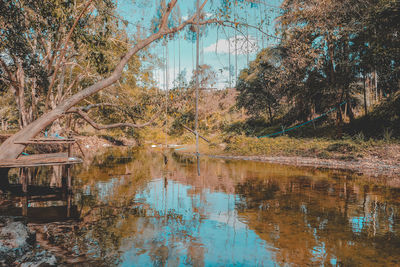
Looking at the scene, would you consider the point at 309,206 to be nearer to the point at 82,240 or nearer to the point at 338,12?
the point at 82,240

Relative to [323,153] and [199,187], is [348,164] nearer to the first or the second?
[323,153]

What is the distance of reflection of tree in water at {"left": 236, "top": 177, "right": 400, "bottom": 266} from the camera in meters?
4.39

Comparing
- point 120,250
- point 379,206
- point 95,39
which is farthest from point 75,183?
point 379,206

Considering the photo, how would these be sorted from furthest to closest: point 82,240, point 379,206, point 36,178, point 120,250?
point 36,178 → point 379,206 → point 82,240 → point 120,250

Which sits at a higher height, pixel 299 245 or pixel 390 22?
pixel 390 22

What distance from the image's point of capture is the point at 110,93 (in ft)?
74.8

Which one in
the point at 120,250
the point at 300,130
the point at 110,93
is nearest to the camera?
the point at 120,250

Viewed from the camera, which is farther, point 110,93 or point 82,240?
point 110,93

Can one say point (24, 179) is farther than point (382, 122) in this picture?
No

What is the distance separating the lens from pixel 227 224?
19.2 feet

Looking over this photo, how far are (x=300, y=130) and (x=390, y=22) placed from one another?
13345 mm

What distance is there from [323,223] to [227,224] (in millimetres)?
2008

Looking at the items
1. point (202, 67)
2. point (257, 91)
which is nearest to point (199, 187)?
point (202, 67)

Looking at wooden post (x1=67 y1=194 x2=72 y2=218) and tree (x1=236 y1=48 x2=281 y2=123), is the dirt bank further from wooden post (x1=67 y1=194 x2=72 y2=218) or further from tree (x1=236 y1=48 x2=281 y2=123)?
tree (x1=236 y1=48 x2=281 y2=123)
